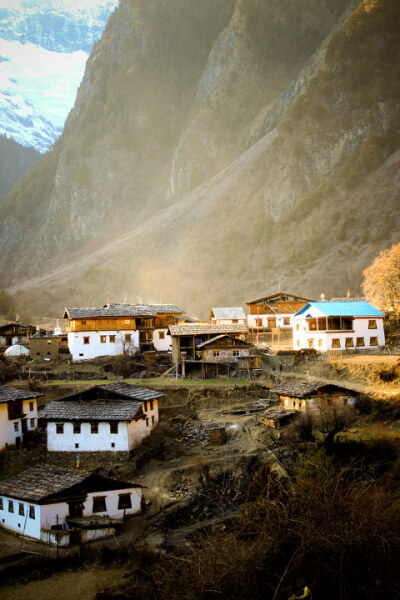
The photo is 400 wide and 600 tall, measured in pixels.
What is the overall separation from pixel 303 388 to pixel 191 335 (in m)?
17.8

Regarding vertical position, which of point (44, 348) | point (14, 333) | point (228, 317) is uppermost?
point (228, 317)

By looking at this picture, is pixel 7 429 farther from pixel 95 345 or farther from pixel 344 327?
pixel 344 327

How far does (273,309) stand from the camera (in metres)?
72.4

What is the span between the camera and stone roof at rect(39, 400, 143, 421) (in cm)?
3241

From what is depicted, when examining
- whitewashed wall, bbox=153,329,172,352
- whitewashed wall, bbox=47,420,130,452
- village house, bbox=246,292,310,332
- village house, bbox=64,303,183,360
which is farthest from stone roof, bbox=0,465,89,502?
village house, bbox=246,292,310,332

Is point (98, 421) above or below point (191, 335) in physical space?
below

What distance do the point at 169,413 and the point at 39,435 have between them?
998 centimetres

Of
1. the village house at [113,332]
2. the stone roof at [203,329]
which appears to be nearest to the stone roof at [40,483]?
the stone roof at [203,329]

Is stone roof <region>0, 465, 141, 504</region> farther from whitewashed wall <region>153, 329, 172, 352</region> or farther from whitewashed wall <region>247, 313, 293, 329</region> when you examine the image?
whitewashed wall <region>247, 313, 293, 329</region>

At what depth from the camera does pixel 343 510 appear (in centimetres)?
1519

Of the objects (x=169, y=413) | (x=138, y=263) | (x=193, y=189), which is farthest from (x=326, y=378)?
(x=193, y=189)

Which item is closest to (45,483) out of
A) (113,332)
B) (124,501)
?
(124,501)

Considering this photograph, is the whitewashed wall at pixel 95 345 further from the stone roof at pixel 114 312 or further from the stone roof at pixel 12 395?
the stone roof at pixel 12 395

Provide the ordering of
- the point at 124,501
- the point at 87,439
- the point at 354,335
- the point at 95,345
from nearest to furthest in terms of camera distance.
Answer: the point at 124,501, the point at 87,439, the point at 354,335, the point at 95,345
